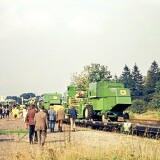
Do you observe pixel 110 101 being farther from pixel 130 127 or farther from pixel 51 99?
pixel 51 99

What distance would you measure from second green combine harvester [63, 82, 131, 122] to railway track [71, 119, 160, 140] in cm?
117

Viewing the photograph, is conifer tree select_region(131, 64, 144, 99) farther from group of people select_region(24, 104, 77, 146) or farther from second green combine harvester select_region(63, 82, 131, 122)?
Answer: group of people select_region(24, 104, 77, 146)

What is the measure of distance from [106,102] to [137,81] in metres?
94.4

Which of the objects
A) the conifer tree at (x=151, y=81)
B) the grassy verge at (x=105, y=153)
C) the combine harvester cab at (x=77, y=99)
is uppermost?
the conifer tree at (x=151, y=81)

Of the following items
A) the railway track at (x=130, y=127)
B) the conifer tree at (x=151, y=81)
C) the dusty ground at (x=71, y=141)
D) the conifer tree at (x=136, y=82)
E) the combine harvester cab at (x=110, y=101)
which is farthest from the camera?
the conifer tree at (x=136, y=82)

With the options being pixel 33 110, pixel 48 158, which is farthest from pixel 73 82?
pixel 48 158

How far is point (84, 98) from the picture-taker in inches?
1216

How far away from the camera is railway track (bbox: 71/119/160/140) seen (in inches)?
684

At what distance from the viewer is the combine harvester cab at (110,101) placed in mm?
27047

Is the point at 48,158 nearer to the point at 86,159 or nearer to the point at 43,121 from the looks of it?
the point at 86,159

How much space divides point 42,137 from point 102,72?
68.9m

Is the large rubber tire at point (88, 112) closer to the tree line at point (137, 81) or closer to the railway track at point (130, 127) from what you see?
the railway track at point (130, 127)

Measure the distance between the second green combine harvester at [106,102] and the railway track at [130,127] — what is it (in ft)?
3.82

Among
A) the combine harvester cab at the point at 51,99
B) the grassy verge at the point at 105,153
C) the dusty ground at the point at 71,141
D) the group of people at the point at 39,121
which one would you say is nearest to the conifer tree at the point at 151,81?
the combine harvester cab at the point at 51,99
